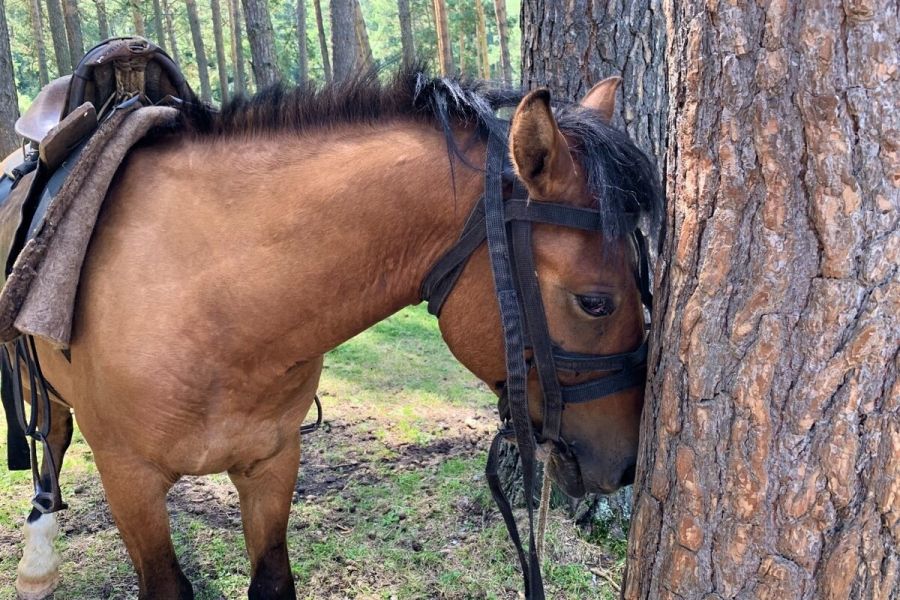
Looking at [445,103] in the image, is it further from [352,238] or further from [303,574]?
[303,574]

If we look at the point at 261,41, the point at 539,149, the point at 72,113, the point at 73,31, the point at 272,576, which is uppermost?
the point at 73,31

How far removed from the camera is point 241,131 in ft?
6.50

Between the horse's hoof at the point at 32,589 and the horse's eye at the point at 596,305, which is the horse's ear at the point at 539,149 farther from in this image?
the horse's hoof at the point at 32,589

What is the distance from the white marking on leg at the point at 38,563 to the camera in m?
2.92

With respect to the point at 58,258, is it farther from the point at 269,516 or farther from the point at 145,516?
the point at 269,516

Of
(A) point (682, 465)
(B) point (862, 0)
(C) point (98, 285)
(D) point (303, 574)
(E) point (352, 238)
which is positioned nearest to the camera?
(B) point (862, 0)

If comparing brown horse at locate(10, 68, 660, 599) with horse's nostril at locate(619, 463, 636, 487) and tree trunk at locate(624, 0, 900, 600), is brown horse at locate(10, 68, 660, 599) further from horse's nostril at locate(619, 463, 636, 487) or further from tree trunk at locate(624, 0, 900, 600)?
tree trunk at locate(624, 0, 900, 600)

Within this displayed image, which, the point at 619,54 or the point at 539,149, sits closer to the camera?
the point at 539,149

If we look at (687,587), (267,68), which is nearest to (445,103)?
(687,587)

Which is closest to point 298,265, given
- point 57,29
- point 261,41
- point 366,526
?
point 366,526

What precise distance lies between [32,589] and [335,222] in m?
2.39

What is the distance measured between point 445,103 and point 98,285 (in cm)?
113

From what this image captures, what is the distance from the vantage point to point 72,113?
209 cm

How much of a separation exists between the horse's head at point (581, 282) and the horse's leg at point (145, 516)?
1.13m
